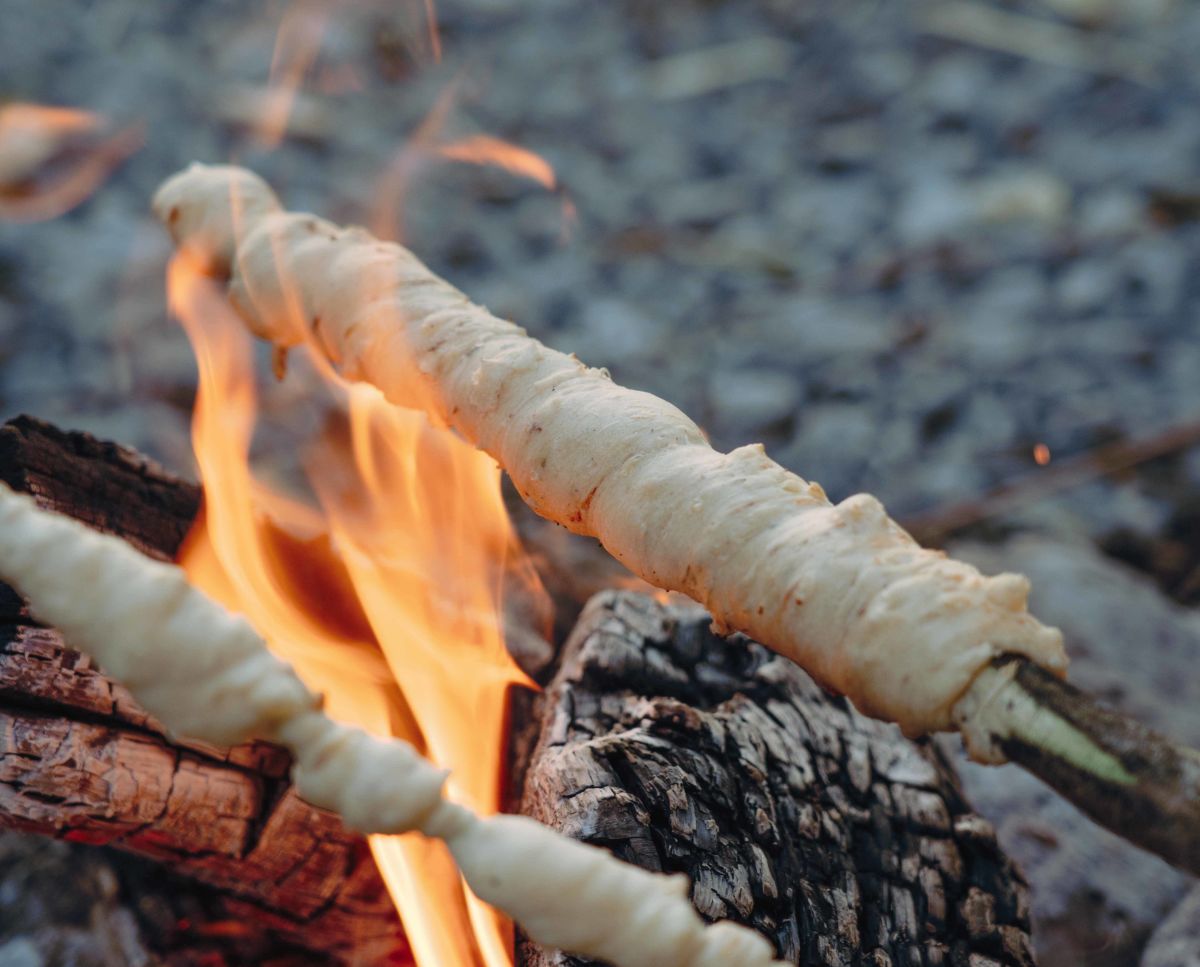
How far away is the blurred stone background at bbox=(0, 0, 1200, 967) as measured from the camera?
7.47 feet

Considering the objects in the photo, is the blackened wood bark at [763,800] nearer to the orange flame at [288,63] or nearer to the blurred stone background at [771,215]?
the blurred stone background at [771,215]

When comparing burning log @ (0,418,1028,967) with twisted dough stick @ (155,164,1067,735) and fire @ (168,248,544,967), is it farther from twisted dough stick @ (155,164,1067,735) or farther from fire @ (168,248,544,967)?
twisted dough stick @ (155,164,1067,735)

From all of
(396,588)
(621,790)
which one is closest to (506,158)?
(396,588)

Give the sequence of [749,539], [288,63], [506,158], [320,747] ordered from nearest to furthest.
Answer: [320,747], [749,539], [506,158], [288,63]

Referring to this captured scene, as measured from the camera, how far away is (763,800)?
1.07m

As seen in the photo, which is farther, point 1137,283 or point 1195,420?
point 1137,283

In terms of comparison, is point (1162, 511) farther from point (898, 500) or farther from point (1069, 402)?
point (898, 500)

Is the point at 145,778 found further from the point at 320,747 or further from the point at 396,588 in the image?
the point at 320,747

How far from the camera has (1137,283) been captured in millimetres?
2572

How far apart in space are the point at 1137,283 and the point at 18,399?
2760mm

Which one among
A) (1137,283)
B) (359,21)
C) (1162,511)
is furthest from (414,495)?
(359,21)

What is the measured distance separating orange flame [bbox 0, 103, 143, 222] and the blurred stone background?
0.15 ft

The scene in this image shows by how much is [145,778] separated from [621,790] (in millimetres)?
535

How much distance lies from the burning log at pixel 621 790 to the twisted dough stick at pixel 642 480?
253 mm
